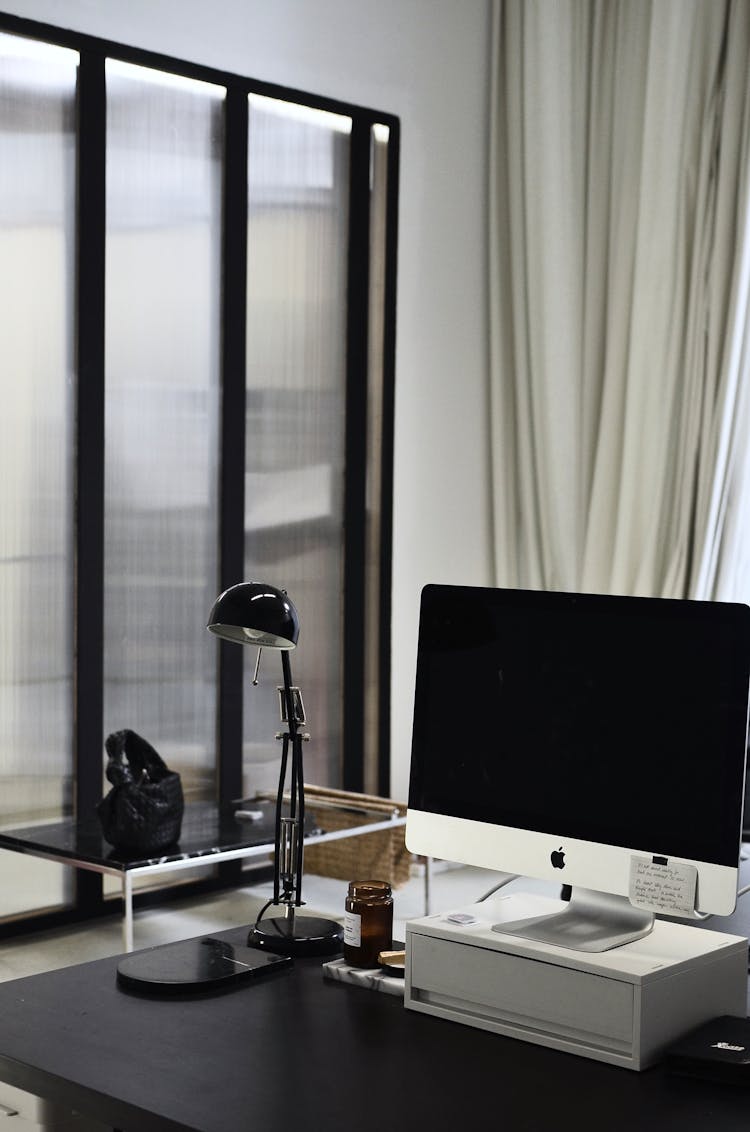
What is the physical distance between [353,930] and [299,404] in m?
3.16

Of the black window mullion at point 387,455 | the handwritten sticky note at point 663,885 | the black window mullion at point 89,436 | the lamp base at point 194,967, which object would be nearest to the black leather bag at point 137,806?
the black window mullion at point 89,436

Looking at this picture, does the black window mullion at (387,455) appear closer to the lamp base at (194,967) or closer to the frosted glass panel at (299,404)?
the frosted glass panel at (299,404)

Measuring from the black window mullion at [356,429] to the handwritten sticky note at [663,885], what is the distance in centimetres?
342

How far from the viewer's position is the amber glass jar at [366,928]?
179 cm

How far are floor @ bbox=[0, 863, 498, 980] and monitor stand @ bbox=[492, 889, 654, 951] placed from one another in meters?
1.96

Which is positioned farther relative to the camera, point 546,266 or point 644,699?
point 546,266

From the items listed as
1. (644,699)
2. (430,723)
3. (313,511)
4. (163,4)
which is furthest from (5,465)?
(644,699)

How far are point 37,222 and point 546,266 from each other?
1909 mm

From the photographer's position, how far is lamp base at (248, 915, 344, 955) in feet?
6.07

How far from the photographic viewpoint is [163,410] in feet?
14.4

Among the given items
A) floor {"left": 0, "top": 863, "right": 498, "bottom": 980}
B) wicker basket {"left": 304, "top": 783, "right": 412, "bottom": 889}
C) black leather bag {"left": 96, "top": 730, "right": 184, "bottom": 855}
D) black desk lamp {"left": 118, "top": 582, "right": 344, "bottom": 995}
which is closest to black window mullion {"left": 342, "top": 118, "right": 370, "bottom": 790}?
wicker basket {"left": 304, "top": 783, "right": 412, "bottom": 889}

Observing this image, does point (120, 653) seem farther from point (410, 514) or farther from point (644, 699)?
point (644, 699)

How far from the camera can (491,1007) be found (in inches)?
61.8

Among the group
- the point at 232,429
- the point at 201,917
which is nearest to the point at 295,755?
the point at 201,917
